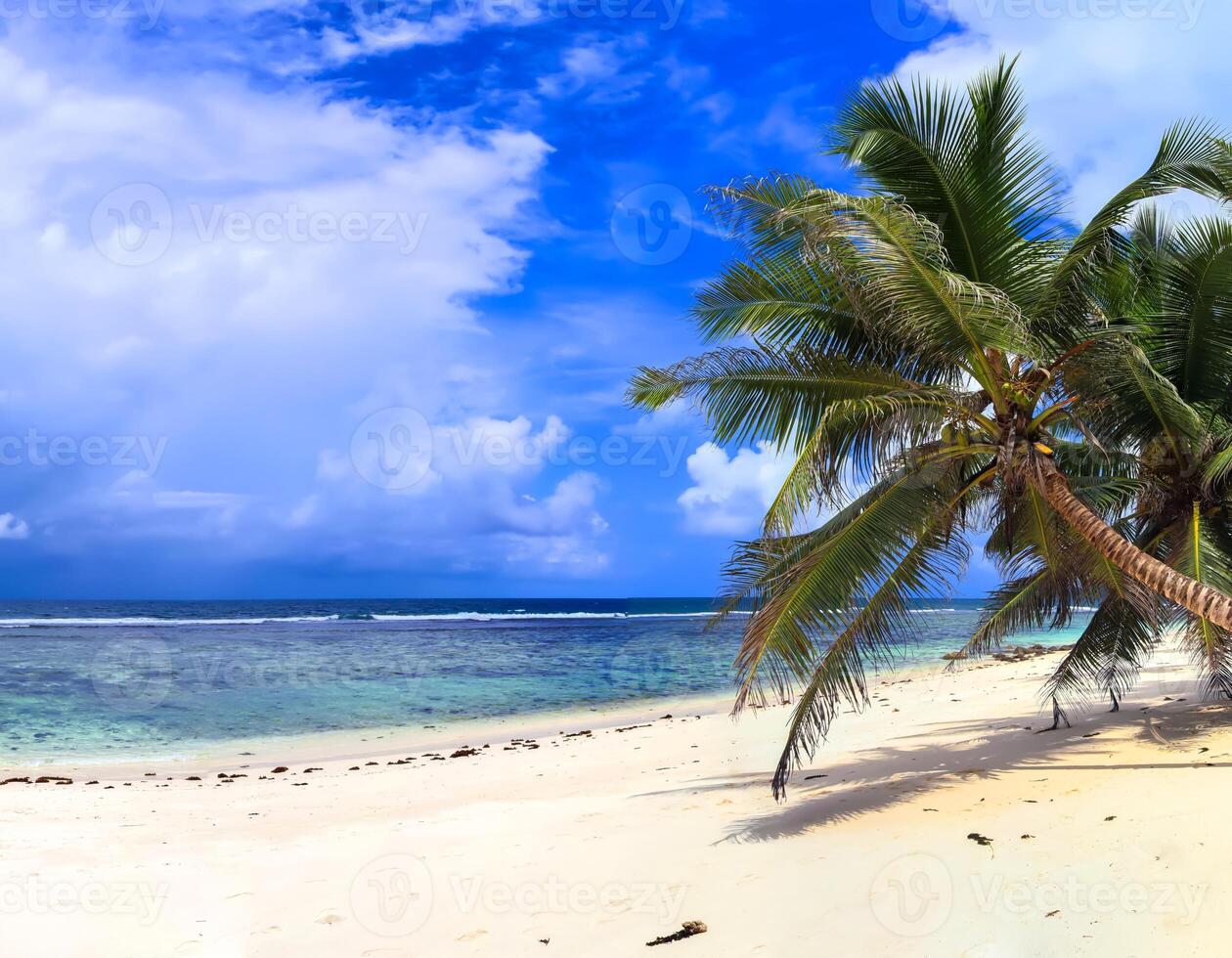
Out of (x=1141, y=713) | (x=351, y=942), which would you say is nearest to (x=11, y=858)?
(x=351, y=942)

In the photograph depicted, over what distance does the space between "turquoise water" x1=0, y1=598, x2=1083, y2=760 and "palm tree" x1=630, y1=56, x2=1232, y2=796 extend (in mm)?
939

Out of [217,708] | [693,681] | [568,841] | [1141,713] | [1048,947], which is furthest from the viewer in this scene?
[693,681]

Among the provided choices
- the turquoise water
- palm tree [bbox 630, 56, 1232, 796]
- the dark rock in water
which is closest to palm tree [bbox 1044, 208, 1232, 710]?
palm tree [bbox 630, 56, 1232, 796]

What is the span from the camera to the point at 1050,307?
7172 mm

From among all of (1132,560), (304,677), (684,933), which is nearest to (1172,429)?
(1132,560)

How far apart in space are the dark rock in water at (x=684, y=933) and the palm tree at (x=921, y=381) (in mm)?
1834

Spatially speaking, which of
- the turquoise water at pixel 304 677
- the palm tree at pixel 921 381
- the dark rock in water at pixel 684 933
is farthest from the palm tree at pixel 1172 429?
the dark rock in water at pixel 684 933

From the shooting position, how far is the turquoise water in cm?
1836

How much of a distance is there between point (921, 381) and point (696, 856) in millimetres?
4266

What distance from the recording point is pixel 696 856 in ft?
21.4

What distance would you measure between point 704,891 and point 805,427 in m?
3.84

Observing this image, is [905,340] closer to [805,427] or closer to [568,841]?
[805,427]

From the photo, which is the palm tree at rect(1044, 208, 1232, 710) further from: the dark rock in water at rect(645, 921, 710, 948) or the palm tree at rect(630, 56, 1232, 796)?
the dark rock in water at rect(645, 921, 710, 948)

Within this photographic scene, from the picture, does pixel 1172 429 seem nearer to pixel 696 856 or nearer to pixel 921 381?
pixel 921 381
